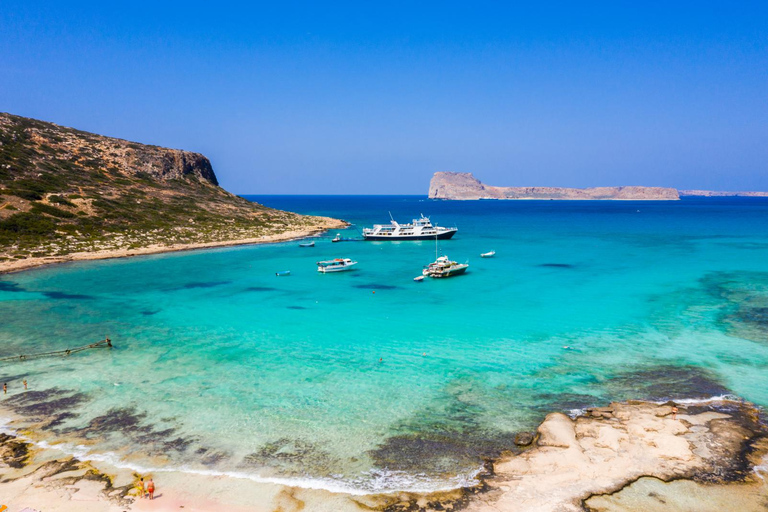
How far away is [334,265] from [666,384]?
48859 mm

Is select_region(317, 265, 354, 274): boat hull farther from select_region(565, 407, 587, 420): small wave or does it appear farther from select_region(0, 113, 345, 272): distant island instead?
select_region(565, 407, 587, 420): small wave

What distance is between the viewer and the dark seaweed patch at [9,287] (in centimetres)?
5250

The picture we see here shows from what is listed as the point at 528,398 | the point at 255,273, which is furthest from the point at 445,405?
the point at 255,273

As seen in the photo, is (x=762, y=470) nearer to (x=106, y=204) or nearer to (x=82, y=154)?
(x=106, y=204)

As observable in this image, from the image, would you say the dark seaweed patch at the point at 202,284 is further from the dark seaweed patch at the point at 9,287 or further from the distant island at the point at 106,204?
the distant island at the point at 106,204

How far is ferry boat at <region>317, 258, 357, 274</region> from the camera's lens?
67.5 m

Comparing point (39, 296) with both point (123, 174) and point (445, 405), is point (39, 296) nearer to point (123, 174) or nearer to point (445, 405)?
point (445, 405)

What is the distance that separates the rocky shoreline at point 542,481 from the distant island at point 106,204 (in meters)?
60.1

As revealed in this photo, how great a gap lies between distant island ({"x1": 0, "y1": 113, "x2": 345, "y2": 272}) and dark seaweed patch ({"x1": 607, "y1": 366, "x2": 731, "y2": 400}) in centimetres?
7519

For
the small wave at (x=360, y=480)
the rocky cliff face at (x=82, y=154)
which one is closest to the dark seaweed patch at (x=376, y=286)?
the small wave at (x=360, y=480)

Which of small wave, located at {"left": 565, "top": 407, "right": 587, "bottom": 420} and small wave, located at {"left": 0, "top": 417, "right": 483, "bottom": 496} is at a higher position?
small wave, located at {"left": 565, "top": 407, "right": 587, "bottom": 420}

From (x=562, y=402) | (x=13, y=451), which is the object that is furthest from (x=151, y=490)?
(x=562, y=402)

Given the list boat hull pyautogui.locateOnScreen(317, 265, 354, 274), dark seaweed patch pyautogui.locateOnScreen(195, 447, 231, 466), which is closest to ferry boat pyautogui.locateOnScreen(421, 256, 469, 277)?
boat hull pyautogui.locateOnScreen(317, 265, 354, 274)

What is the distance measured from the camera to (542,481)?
18453 millimetres
